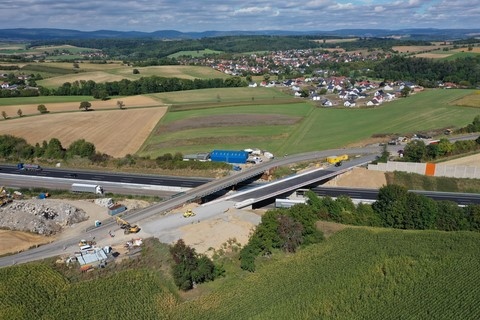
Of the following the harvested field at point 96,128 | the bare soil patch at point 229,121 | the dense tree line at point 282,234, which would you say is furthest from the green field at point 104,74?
the dense tree line at point 282,234

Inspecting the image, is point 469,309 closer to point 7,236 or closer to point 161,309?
point 161,309

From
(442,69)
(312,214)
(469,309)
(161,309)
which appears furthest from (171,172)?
(442,69)

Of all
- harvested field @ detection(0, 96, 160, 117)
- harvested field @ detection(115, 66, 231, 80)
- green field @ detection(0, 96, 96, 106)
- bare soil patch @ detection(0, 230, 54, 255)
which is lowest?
bare soil patch @ detection(0, 230, 54, 255)

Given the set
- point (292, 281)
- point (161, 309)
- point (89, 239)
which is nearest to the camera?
point (161, 309)

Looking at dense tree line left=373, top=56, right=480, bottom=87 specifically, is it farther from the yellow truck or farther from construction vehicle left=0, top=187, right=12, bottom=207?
construction vehicle left=0, top=187, right=12, bottom=207

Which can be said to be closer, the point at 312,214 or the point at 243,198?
the point at 312,214

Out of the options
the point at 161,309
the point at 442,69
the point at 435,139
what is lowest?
the point at 161,309

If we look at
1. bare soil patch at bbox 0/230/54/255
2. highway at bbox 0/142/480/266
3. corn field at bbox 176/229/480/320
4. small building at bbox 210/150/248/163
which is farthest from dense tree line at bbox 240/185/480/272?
bare soil patch at bbox 0/230/54/255

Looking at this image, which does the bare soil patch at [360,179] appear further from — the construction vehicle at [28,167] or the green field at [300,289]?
the construction vehicle at [28,167]
